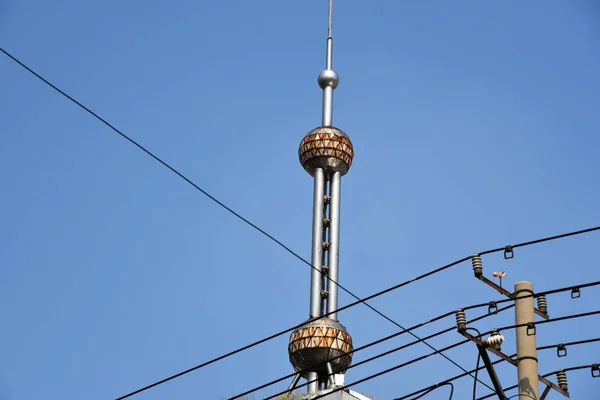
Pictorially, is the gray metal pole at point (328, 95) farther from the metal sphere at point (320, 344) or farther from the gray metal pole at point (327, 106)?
the metal sphere at point (320, 344)

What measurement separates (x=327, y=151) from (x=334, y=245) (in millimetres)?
4101

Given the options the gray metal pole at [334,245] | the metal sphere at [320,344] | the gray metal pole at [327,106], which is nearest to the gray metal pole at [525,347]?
the metal sphere at [320,344]

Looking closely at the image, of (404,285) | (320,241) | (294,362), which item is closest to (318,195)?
(320,241)

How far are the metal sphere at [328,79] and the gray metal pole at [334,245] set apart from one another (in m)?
4.07

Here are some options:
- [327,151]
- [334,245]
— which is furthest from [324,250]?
[327,151]

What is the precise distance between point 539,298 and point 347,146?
2850cm

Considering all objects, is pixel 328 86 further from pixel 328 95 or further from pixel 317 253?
pixel 317 253

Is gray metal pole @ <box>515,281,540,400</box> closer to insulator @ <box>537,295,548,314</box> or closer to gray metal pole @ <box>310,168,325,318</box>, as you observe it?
insulator @ <box>537,295,548,314</box>

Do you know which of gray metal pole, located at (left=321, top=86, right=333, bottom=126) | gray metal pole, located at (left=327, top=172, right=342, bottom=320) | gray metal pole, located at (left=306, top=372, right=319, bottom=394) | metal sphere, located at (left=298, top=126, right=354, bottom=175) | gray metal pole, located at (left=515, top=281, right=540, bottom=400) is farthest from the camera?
gray metal pole, located at (left=321, top=86, right=333, bottom=126)

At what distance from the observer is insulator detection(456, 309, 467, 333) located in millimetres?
23156

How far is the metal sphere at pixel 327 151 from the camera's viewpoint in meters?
51.2

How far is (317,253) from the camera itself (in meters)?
48.4

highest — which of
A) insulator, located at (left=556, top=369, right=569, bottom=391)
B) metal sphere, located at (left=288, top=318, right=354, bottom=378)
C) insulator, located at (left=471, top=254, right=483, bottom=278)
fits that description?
metal sphere, located at (left=288, top=318, right=354, bottom=378)

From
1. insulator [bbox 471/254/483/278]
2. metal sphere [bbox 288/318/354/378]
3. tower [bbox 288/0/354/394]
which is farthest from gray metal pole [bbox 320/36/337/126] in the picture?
insulator [bbox 471/254/483/278]
